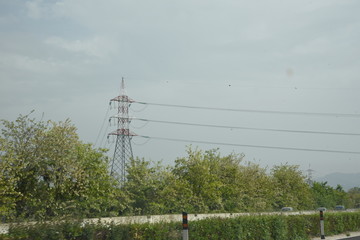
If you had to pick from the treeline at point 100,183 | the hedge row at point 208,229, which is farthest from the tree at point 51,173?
the hedge row at point 208,229

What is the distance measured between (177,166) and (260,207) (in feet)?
30.9

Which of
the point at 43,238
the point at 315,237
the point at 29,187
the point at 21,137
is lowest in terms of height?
the point at 315,237

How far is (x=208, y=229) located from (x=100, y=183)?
705 inches

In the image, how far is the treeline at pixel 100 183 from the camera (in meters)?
27.8

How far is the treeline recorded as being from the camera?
2781 centimetres

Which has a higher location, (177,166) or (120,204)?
(177,166)

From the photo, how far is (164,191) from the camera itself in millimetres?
36531

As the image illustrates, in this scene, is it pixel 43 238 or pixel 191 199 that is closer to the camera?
pixel 43 238

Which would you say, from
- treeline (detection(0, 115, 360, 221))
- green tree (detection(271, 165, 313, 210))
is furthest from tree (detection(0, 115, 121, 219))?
green tree (detection(271, 165, 313, 210))

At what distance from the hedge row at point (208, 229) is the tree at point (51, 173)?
1301 cm

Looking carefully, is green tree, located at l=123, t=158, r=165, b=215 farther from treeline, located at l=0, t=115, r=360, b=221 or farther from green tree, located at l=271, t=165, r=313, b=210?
green tree, located at l=271, t=165, r=313, b=210

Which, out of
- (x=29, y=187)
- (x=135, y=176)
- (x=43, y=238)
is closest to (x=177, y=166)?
(x=135, y=176)

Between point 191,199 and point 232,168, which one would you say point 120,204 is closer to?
point 191,199

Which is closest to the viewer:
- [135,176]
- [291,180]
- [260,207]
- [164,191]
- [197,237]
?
[197,237]
